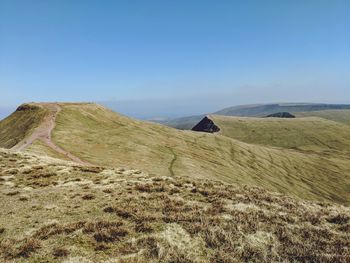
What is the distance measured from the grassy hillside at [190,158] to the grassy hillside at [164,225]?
43704mm

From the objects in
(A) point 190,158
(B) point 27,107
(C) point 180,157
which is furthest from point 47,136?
(B) point 27,107

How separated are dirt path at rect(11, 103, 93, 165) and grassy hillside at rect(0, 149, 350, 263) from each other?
41830 millimetres

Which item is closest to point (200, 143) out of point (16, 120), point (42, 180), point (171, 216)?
point (16, 120)

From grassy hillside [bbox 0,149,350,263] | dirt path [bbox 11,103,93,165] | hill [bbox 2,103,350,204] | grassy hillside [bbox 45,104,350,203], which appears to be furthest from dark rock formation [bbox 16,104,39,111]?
grassy hillside [bbox 0,149,350,263]

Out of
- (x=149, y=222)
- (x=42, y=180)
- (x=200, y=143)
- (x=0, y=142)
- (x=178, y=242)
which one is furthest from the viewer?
(x=200, y=143)

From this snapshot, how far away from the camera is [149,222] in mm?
18391

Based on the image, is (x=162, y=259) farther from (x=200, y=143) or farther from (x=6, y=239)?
(x=200, y=143)

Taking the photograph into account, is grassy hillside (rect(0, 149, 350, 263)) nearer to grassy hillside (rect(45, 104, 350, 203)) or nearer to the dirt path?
the dirt path

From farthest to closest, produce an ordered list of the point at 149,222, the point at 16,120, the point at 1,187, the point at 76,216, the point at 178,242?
1. the point at 16,120
2. the point at 1,187
3. the point at 76,216
4. the point at 149,222
5. the point at 178,242

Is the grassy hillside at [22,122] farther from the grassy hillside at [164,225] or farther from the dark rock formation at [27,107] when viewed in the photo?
the grassy hillside at [164,225]

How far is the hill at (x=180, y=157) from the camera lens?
7856cm

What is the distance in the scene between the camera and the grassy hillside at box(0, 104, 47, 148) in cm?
10043

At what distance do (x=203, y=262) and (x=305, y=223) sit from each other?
29.8ft

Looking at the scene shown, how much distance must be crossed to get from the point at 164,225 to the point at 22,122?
114017 mm
